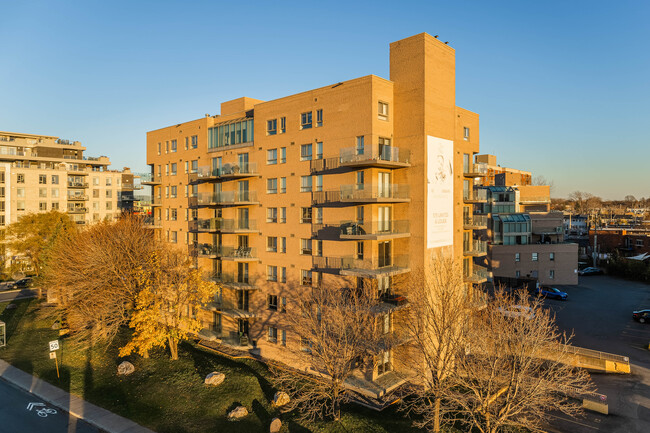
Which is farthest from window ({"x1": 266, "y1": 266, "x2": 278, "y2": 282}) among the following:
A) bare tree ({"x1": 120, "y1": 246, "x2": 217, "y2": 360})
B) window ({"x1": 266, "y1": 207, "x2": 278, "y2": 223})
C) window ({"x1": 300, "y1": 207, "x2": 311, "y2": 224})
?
window ({"x1": 300, "y1": 207, "x2": 311, "y2": 224})

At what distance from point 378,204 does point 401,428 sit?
14203 millimetres

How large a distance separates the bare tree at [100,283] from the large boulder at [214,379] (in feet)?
30.9

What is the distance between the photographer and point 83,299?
32.2 meters

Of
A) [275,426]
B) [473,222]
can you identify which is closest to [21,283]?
[275,426]

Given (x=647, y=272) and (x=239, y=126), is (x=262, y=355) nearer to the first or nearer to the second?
(x=239, y=126)

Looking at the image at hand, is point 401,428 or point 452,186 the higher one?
point 452,186

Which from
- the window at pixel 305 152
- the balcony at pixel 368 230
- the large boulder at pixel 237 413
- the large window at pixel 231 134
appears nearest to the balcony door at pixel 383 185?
the balcony at pixel 368 230

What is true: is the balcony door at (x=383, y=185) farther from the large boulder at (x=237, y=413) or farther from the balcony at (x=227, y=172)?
the large boulder at (x=237, y=413)

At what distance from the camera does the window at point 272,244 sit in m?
34.0

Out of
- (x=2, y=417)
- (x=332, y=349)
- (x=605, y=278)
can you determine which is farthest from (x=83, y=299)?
(x=605, y=278)

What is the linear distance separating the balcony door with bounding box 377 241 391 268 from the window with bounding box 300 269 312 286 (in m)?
6.44

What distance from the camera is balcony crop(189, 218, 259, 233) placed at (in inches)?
1389

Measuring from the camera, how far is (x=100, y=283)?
32.0 meters

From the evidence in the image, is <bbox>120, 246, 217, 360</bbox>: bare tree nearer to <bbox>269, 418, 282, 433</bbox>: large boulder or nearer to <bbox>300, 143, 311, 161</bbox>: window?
<bbox>269, 418, 282, 433</bbox>: large boulder
